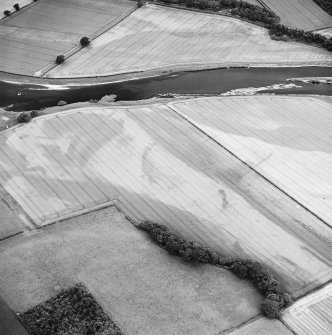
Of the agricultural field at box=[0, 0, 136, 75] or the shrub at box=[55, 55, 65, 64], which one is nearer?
the shrub at box=[55, 55, 65, 64]

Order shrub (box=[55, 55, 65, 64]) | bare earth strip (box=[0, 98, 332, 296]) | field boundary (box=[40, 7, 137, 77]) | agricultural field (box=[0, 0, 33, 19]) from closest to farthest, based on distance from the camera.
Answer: bare earth strip (box=[0, 98, 332, 296]) → field boundary (box=[40, 7, 137, 77]) → shrub (box=[55, 55, 65, 64]) → agricultural field (box=[0, 0, 33, 19])

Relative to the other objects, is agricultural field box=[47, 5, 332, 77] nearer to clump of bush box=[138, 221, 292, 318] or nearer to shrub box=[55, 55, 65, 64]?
shrub box=[55, 55, 65, 64]

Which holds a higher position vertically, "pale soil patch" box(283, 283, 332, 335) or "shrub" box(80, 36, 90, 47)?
"shrub" box(80, 36, 90, 47)

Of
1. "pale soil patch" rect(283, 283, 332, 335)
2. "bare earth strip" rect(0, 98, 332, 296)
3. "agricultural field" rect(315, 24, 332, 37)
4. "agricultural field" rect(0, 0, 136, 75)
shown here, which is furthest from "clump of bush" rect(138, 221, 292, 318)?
"agricultural field" rect(315, 24, 332, 37)

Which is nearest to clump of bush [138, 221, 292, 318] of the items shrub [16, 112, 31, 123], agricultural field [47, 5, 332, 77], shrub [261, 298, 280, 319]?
shrub [261, 298, 280, 319]

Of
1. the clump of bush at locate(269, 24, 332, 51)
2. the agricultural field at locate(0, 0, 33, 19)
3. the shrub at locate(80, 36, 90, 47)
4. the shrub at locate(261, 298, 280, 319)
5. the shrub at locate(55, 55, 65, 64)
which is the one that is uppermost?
the agricultural field at locate(0, 0, 33, 19)

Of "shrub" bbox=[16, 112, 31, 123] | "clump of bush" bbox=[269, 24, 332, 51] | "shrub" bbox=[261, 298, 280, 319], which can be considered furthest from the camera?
"clump of bush" bbox=[269, 24, 332, 51]

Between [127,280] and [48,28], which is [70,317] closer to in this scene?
[127,280]
